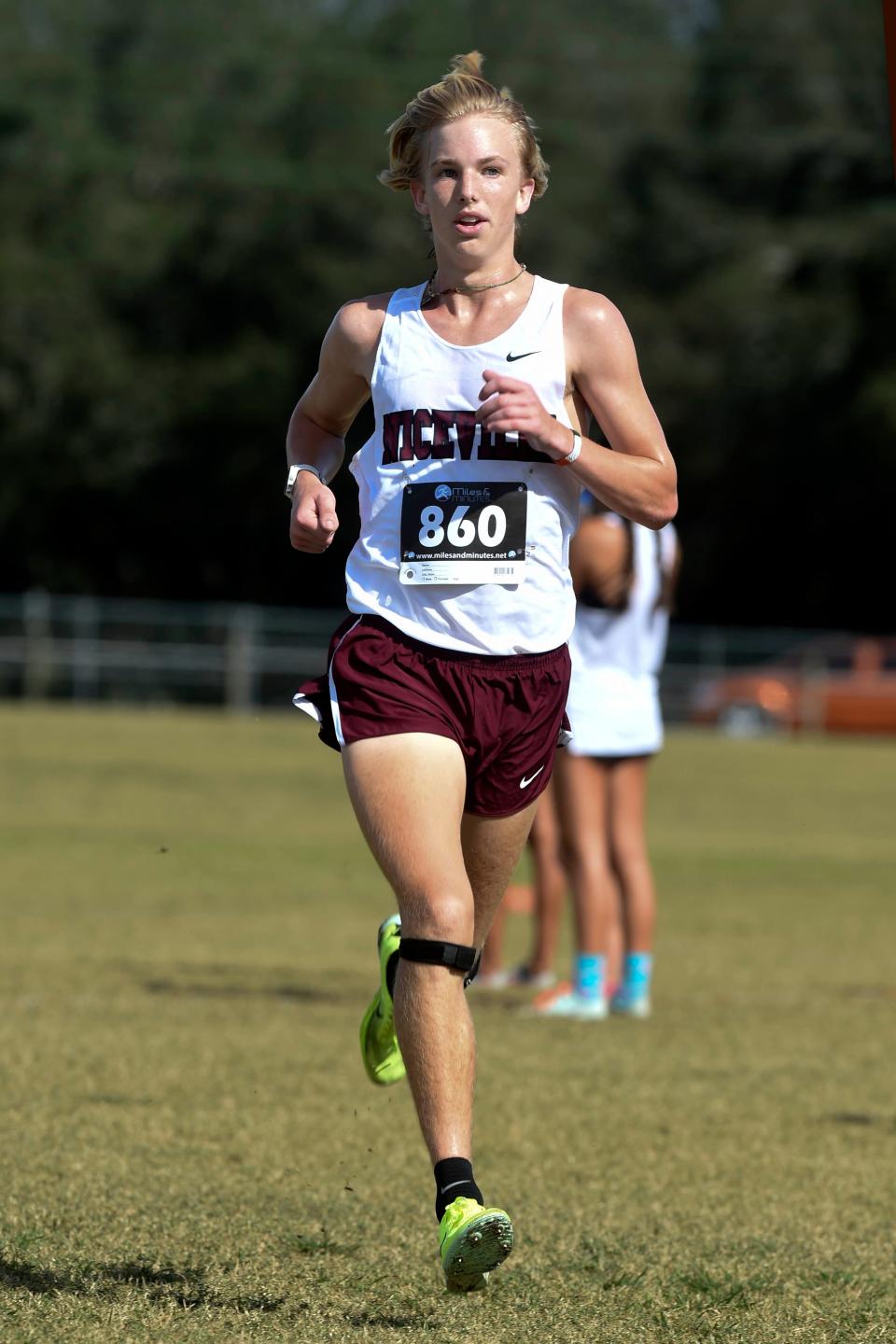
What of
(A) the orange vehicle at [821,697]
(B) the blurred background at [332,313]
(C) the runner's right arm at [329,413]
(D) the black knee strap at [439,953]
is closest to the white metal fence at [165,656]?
(B) the blurred background at [332,313]

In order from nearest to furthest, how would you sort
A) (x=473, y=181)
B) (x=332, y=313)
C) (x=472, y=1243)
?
1. (x=472, y=1243)
2. (x=473, y=181)
3. (x=332, y=313)

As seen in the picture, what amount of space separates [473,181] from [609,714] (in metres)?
4.59

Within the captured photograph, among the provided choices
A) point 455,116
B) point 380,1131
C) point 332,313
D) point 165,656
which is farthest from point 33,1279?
point 332,313

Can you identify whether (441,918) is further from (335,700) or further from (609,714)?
(609,714)

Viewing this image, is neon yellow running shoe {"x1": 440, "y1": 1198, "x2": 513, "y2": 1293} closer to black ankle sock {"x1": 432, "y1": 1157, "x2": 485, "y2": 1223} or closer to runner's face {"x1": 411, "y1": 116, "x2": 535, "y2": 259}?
black ankle sock {"x1": 432, "y1": 1157, "x2": 485, "y2": 1223}

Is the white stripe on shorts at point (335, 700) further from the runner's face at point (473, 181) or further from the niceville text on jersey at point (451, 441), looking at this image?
the runner's face at point (473, 181)

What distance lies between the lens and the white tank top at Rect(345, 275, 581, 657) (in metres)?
4.42

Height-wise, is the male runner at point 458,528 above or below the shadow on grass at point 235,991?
above

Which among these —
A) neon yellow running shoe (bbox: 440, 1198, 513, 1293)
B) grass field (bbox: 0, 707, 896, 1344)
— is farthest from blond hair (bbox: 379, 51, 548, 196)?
grass field (bbox: 0, 707, 896, 1344)

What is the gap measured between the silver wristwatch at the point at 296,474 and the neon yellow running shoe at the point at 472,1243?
1651 millimetres

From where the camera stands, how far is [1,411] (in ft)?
167

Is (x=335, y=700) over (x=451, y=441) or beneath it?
beneath

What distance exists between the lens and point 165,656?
38.6 meters

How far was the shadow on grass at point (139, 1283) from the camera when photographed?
4164 millimetres
